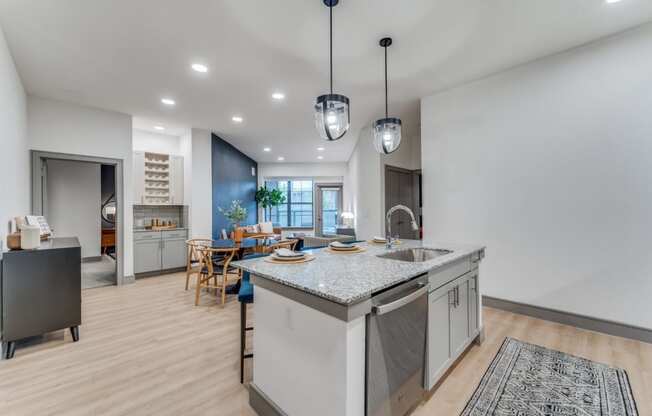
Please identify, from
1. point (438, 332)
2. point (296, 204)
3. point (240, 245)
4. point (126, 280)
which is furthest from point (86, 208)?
point (438, 332)

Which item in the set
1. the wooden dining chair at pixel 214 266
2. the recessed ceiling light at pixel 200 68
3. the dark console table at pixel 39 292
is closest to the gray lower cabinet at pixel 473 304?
the wooden dining chair at pixel 214 266

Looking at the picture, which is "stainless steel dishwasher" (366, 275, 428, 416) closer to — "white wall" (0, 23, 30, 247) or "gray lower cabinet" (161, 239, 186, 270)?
"white wall" (0, 23, 30, 247)

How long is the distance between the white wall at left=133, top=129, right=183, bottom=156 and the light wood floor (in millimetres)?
3489

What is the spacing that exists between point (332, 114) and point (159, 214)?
5167mm

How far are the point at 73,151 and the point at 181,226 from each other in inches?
88.1

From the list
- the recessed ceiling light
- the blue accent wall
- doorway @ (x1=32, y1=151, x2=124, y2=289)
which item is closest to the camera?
the recessed ceiling light

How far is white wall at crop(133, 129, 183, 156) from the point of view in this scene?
5.62 m

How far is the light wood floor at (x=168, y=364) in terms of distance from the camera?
1812mm

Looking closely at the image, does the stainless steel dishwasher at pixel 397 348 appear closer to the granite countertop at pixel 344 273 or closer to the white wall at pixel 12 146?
the granite countertop at pixel 344 273

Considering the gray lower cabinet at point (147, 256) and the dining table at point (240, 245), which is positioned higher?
the dining table at point (240, 245)

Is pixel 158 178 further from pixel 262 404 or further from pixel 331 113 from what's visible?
pixel 262 404

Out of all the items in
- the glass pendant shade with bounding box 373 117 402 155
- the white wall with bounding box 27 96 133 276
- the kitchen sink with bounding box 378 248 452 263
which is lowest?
the kitchen sink with bounding box 378 248 452 263

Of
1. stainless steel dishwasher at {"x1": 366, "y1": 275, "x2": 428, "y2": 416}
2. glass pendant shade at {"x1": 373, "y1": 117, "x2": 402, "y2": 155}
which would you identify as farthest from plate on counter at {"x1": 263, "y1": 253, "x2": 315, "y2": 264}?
glass pendant shade at {"x1": 373, "y1": 117, "x2": 402, "y2": 155}

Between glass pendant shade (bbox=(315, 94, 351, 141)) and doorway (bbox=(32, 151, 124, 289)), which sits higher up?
glass pendant shade (bbox=(315, 94, 351, 141))
